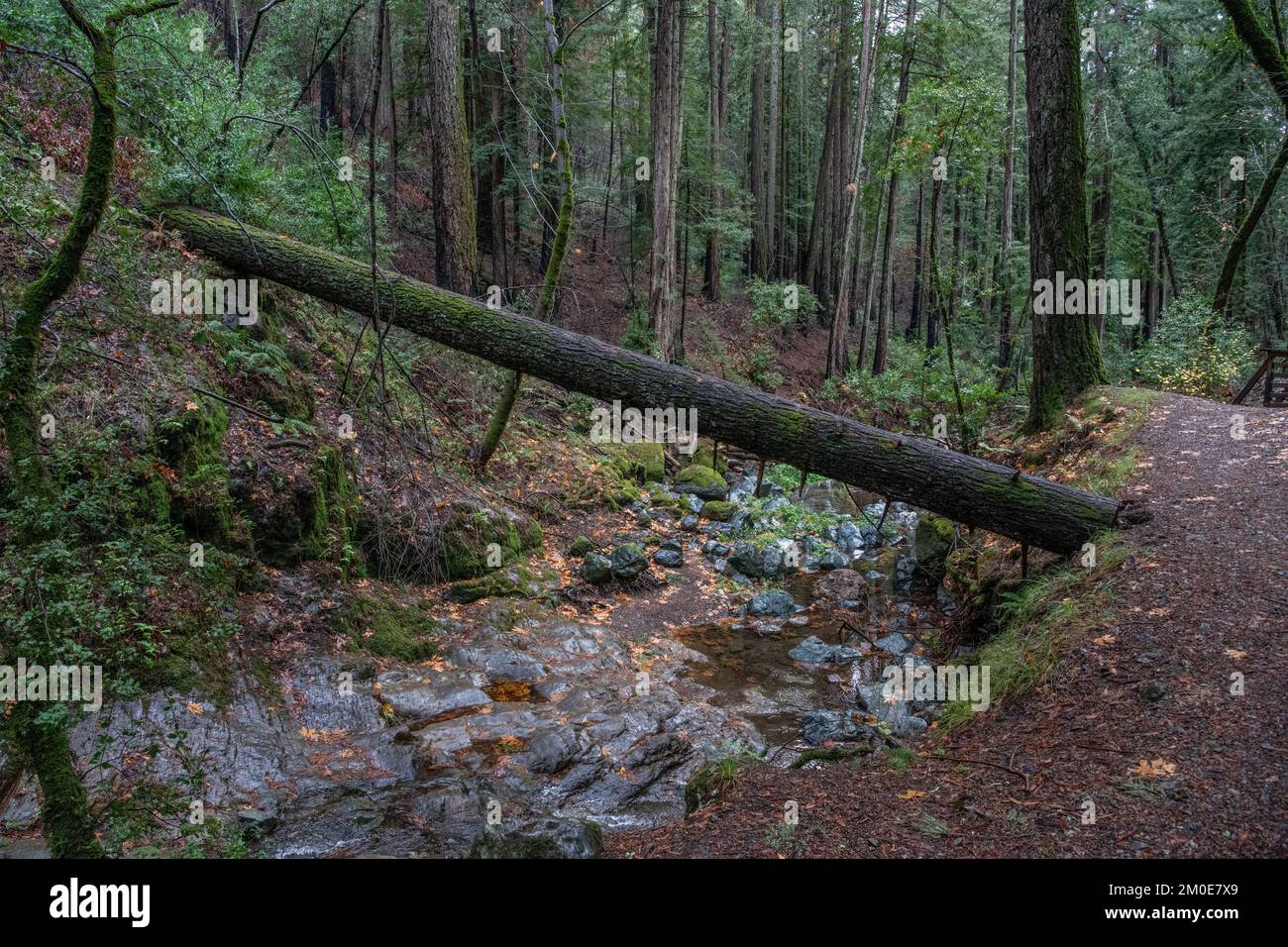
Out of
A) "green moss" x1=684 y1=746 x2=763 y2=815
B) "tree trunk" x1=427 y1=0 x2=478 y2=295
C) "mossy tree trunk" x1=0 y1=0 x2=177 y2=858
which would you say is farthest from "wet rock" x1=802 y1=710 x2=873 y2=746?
"tree trunk" x1=427 y1=0 x2=478 y2=295

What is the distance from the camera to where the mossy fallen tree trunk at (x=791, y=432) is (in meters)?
5.84

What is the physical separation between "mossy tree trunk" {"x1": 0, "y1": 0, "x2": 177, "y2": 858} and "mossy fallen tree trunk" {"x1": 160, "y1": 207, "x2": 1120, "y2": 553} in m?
2.29

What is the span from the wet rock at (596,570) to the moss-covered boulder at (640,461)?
3.33 meters

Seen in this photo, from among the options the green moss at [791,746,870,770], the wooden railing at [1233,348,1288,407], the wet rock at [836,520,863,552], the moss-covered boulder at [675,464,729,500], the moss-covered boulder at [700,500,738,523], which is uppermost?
the wooden railing at [1233,348,1288,407]

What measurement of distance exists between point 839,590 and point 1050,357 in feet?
12.5

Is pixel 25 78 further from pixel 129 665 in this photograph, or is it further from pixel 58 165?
pixel 129 665

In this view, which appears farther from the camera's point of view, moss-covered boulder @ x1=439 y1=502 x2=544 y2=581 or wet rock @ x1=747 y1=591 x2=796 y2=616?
wet rock @ x1=747 y1=591 x2=796 y2=616

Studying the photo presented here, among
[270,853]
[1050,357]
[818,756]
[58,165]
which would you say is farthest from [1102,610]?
[58,165]

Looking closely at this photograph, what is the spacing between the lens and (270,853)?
3.93m

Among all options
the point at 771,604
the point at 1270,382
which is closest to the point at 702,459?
the point at 771,604

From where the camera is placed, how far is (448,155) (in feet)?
36.6

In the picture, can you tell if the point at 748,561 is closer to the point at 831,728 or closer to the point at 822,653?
the point at 822,653

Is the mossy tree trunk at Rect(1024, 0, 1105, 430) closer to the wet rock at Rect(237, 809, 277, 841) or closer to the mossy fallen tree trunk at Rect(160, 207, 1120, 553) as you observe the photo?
the mossy fallen tree trunk at Rect(160, 207, 1120, 553)

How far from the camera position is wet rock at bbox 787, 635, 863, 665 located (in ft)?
25.1
